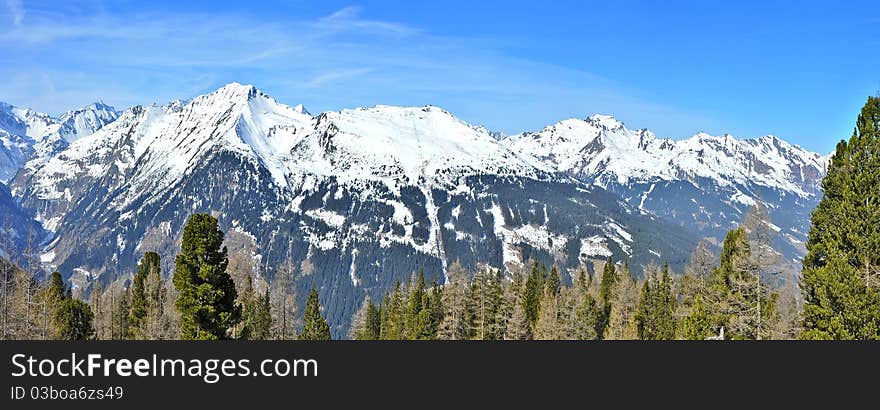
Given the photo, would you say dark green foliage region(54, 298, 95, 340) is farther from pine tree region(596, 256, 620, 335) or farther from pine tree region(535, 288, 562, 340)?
pine tree region(596, 256, 620, 335)

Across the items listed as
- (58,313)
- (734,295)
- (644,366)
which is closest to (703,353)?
(644,366)

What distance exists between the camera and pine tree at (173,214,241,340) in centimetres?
4919

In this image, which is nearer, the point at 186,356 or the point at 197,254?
the point at 186,356

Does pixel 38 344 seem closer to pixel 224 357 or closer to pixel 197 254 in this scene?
pixel 224 357

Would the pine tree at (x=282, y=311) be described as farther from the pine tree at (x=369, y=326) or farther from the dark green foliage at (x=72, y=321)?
the dark green foliage at (x=72, y=321)

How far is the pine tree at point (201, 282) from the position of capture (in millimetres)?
49188

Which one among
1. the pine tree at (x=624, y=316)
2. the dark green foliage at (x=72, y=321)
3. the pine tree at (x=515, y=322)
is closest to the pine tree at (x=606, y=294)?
the pine tree at (x=624, y=316)

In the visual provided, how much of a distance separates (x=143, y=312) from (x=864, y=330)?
222 ft

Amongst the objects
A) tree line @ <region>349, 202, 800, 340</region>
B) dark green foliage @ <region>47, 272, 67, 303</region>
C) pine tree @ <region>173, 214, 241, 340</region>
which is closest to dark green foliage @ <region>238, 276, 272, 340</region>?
tree line @ <region>349, 202, 800, 340</region>

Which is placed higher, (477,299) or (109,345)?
(477,299)

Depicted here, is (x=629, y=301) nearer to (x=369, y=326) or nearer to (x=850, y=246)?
(x=369, y=326)

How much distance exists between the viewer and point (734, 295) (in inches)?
1959

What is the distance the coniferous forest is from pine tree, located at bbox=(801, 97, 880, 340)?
6 cm

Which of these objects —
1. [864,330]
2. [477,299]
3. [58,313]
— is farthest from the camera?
[477,299]
